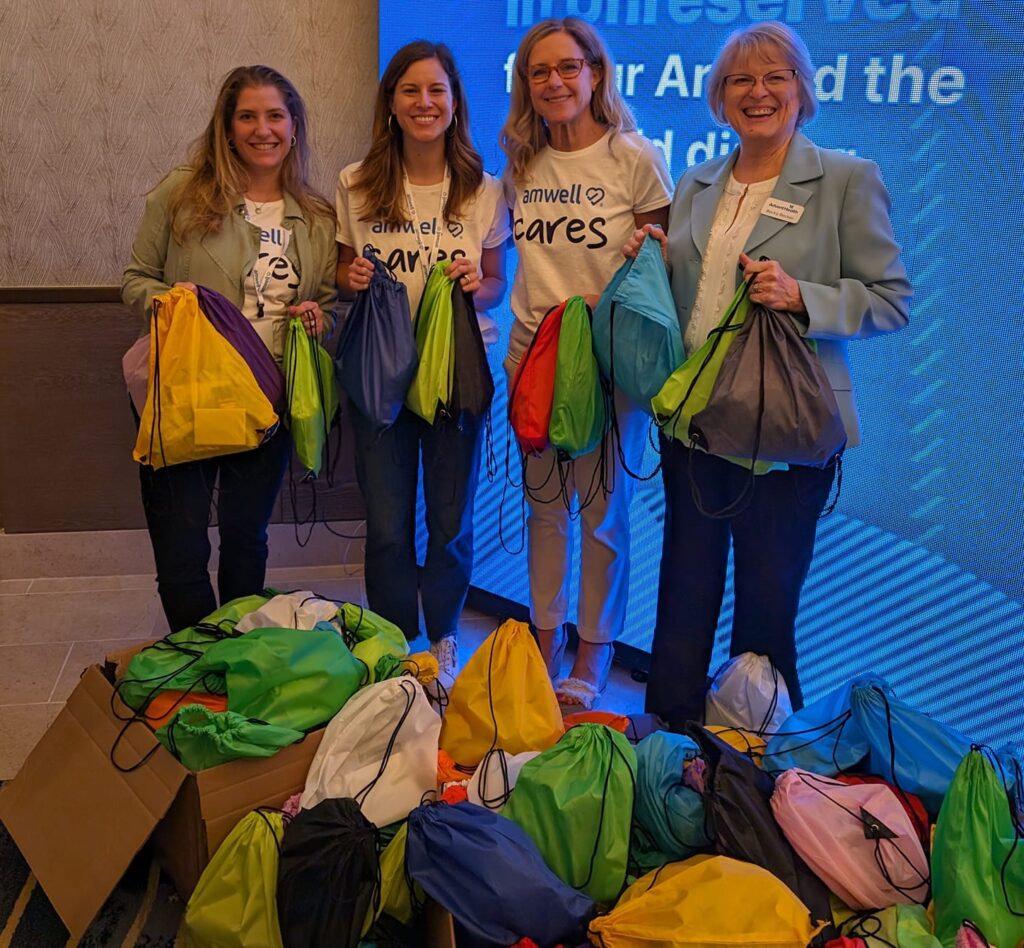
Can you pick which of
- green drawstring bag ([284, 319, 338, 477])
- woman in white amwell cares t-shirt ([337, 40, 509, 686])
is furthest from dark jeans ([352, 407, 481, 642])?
green drawstring bag ([284, 319, 338, 477])

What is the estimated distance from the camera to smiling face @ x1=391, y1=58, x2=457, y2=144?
2404mm

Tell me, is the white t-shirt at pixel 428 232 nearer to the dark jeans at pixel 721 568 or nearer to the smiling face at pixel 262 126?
the smiling face at pixel 262 126

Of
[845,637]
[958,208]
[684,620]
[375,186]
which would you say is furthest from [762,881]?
[375,186]

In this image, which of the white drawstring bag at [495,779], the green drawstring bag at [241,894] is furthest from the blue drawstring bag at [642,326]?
the green drawstring bag at [241,894]

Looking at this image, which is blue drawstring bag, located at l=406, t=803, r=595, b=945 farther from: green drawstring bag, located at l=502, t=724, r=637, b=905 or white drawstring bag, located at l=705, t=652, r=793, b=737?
white drawstring bag, located at l=705, t=652, r=793, b=737

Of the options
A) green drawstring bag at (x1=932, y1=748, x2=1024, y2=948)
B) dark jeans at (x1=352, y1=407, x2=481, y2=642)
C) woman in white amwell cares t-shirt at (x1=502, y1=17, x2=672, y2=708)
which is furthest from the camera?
dark jeans at (x1=352, y1=407, x2=481, y2=642)

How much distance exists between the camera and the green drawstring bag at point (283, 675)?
2061 mm

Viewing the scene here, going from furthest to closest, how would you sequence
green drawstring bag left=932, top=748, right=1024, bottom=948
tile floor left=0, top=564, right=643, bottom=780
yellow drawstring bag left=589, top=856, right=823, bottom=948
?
tile floor left=0, top=564, right=643, bottom=780, green drawstring bag left=932, top=748, right=1024, bottom=948, yellow drawstring bag left=589, top=856, right=823, bottom=948

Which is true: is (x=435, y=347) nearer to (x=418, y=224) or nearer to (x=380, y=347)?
(x=380, y=347)

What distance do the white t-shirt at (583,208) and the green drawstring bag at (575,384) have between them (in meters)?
0.11

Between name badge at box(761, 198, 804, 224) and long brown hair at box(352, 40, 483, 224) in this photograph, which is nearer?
name badge at box(761, 198, 804, 224)

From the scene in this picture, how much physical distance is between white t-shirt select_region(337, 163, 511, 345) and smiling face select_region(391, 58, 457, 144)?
0.15 metres

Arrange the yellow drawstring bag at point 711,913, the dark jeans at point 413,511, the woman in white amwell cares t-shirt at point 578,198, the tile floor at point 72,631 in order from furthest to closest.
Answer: the tile floor at point 72,631, the dark jeans at point 413,511, the woman in white amwell cares t-shirt at point 578,198, the yellow drawstring bag at point 711,913

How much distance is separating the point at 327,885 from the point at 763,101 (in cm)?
178
